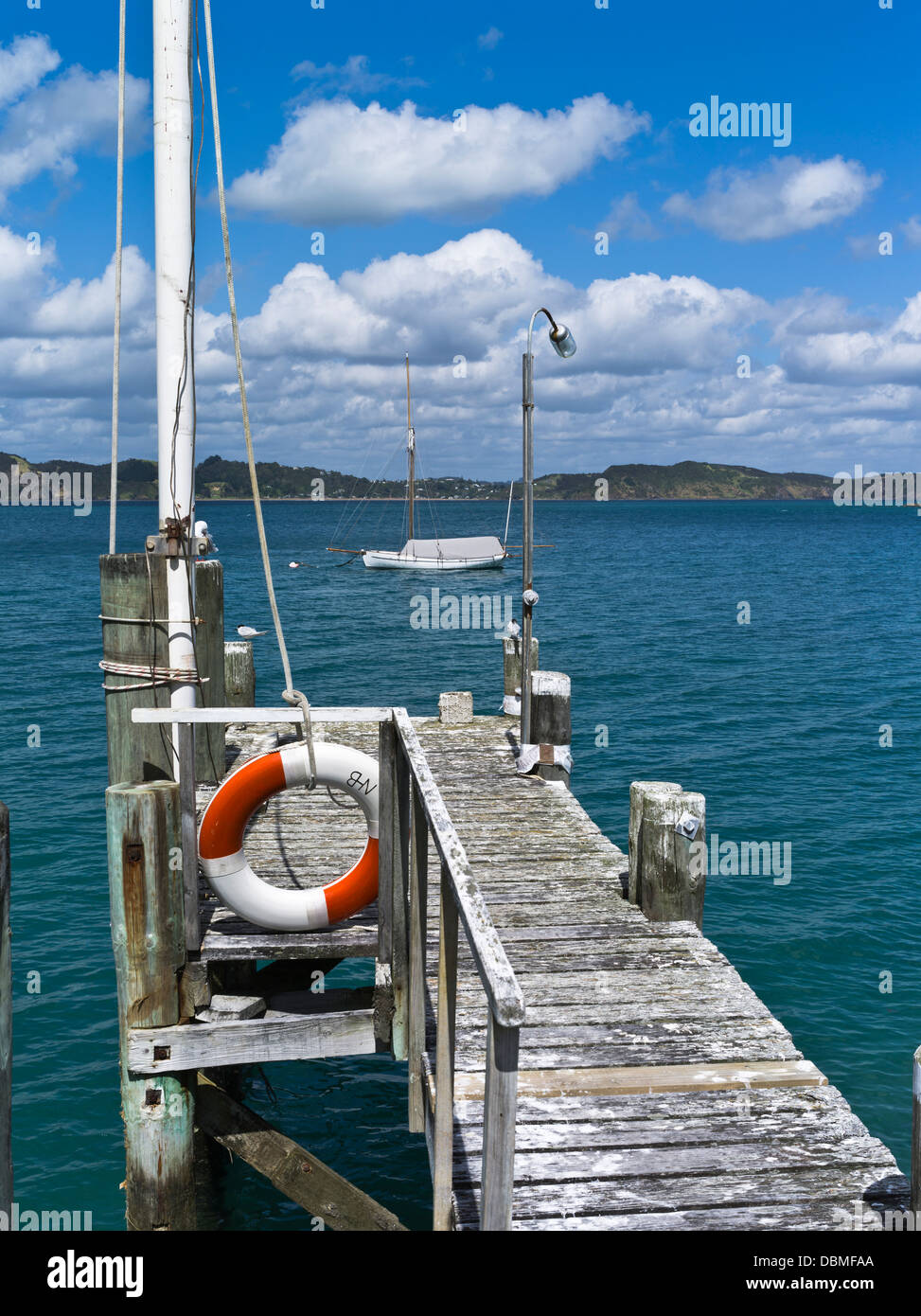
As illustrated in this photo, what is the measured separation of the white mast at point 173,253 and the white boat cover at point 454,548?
236 feet

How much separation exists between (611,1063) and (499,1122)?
3.01 metres

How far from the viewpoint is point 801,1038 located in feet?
34.7

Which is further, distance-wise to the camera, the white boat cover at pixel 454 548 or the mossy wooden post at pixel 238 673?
the white boat cover at pixel 454 548

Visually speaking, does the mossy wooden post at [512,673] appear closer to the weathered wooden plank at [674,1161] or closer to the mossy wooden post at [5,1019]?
the weathered wooden plank at [674,1161]

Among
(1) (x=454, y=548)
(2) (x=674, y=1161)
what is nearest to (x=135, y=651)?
(2) (x=674, y=1161)

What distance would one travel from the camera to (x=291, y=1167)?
22.6 ft

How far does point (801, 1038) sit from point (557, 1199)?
6.78m

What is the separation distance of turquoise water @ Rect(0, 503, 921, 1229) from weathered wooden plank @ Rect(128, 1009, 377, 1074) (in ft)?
7.79

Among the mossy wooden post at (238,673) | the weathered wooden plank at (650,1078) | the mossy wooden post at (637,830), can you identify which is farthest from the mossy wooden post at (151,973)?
the mossy wooden post at (238,673)

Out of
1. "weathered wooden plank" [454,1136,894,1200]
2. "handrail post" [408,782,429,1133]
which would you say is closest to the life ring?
"handrail post" [408,782,429,1133]

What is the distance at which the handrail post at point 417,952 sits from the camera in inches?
213
